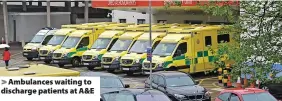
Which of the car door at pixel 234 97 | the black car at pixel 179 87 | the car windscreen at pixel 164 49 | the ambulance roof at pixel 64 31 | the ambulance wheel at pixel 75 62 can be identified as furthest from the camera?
the ambulance roof at pixel 64 31

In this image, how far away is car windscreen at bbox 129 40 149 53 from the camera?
96.2 ft

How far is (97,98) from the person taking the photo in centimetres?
1195

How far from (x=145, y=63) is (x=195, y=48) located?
2532 mm

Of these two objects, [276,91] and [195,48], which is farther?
[195,48]

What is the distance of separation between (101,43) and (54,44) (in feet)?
12.8

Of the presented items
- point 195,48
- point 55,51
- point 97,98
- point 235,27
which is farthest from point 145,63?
point 97,98

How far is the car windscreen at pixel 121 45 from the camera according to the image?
100 feet

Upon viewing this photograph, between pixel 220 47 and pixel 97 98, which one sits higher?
pixel 220 47

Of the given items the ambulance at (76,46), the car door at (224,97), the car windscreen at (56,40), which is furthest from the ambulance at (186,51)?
the car door at (224,97)

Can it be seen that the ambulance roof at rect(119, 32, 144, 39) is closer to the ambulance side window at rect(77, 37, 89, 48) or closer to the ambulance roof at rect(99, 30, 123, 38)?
the ambulance roof at rect(99, 30, 123, 38)

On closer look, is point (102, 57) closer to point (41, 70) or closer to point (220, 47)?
point (41, 70)

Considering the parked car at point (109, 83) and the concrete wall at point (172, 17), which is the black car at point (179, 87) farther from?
the concrete wall at point (172, 17)

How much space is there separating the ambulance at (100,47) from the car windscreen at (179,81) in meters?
10.5

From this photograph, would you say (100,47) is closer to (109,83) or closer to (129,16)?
(109,83)
